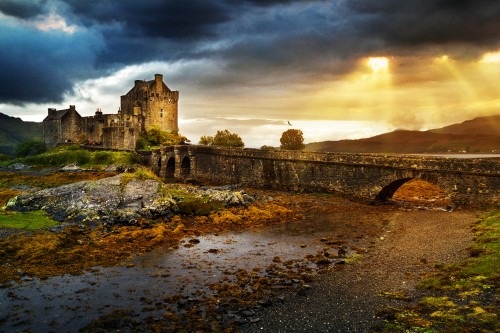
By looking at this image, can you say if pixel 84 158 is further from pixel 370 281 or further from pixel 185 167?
pixel 370 281

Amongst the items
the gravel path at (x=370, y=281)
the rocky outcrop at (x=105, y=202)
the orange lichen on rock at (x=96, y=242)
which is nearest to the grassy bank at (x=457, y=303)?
the gravel path at (x=370, y=281)

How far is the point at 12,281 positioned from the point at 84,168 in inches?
2064

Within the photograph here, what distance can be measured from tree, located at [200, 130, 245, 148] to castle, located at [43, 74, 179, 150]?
9425mm

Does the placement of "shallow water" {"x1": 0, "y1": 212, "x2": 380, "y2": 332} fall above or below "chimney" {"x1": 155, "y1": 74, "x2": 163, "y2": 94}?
below

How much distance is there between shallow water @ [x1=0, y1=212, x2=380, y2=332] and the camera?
13766 millimetres

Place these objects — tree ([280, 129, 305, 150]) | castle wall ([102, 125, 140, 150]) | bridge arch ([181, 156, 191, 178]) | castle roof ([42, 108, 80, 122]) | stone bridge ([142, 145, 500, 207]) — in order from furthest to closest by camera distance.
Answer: tree ([280, 129, 305, 150]), castle roof ([42, 108, 80, 122]), castle wall ([102, 125, 140, 150]), bridge arch ([181, 156, 191, 178]), stone bridge ([142, 145, 500, 207])

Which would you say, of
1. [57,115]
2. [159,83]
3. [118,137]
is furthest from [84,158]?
[57,115]

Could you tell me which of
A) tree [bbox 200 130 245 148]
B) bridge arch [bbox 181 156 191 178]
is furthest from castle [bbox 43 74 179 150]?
bridge arch [bbox 181 156 191 178]

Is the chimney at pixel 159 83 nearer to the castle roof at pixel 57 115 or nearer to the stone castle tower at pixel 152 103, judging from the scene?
the stone castle tower at pixel 152 103

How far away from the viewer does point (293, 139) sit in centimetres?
9906

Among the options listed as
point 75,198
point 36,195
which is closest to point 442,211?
point 75,198

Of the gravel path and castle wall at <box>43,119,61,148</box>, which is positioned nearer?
the gravel path

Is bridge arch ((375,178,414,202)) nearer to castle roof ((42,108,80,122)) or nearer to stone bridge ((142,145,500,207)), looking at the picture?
stone bridge ((142,145,500,207))

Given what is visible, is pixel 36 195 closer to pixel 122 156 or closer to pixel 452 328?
pixel 452 328
